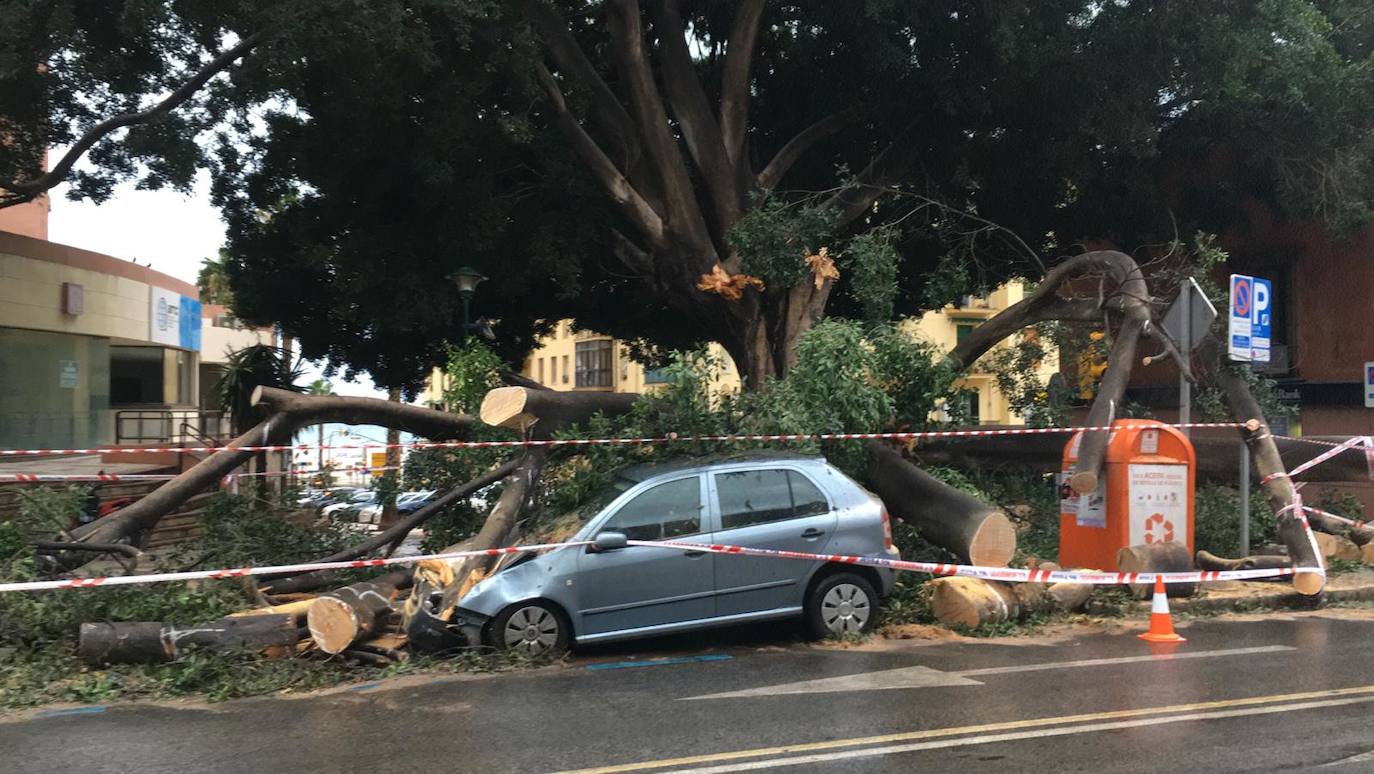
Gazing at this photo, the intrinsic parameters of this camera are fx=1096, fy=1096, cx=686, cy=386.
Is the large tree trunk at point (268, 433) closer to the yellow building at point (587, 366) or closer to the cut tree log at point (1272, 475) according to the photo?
the cut tree log at point (1272, 475)

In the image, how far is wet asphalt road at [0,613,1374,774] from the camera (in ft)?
18.9

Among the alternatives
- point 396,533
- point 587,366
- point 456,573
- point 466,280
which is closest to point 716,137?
point 466,280

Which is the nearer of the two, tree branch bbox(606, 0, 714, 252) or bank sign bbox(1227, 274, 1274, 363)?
bank sign bbox(1227, 274, 1274, 363)

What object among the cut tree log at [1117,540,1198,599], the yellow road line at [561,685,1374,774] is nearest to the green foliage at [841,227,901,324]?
the cut tree log at [1117,540,1198,599]

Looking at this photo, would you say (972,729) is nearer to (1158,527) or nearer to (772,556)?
(772,556)

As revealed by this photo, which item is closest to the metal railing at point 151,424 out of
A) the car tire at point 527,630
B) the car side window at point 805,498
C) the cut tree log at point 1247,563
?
the car tire at point 527,630

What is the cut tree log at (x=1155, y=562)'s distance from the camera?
1030cm

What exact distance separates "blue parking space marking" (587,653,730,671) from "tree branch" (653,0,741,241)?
8962mm

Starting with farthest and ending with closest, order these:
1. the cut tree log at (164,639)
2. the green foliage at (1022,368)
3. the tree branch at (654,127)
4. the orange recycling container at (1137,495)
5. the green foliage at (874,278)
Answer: the green foliage at (1022,368), the tree branch at (654,127), the green foliage at (874,278), the orange recycling container at (1137,495), the cut tree log at (164,639)

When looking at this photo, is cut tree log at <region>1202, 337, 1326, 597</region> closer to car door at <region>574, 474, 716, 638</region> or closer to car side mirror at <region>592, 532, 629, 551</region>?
car door at <region>574, 474, 716, 638</region>

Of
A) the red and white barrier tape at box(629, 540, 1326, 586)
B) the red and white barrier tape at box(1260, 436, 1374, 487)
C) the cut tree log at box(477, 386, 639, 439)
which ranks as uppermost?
the cut tree log at box(477, 386, 639, 439)

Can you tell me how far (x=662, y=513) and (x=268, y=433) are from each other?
447 cm

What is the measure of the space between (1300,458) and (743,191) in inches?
333

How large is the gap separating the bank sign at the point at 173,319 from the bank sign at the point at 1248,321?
27278 millimetres
